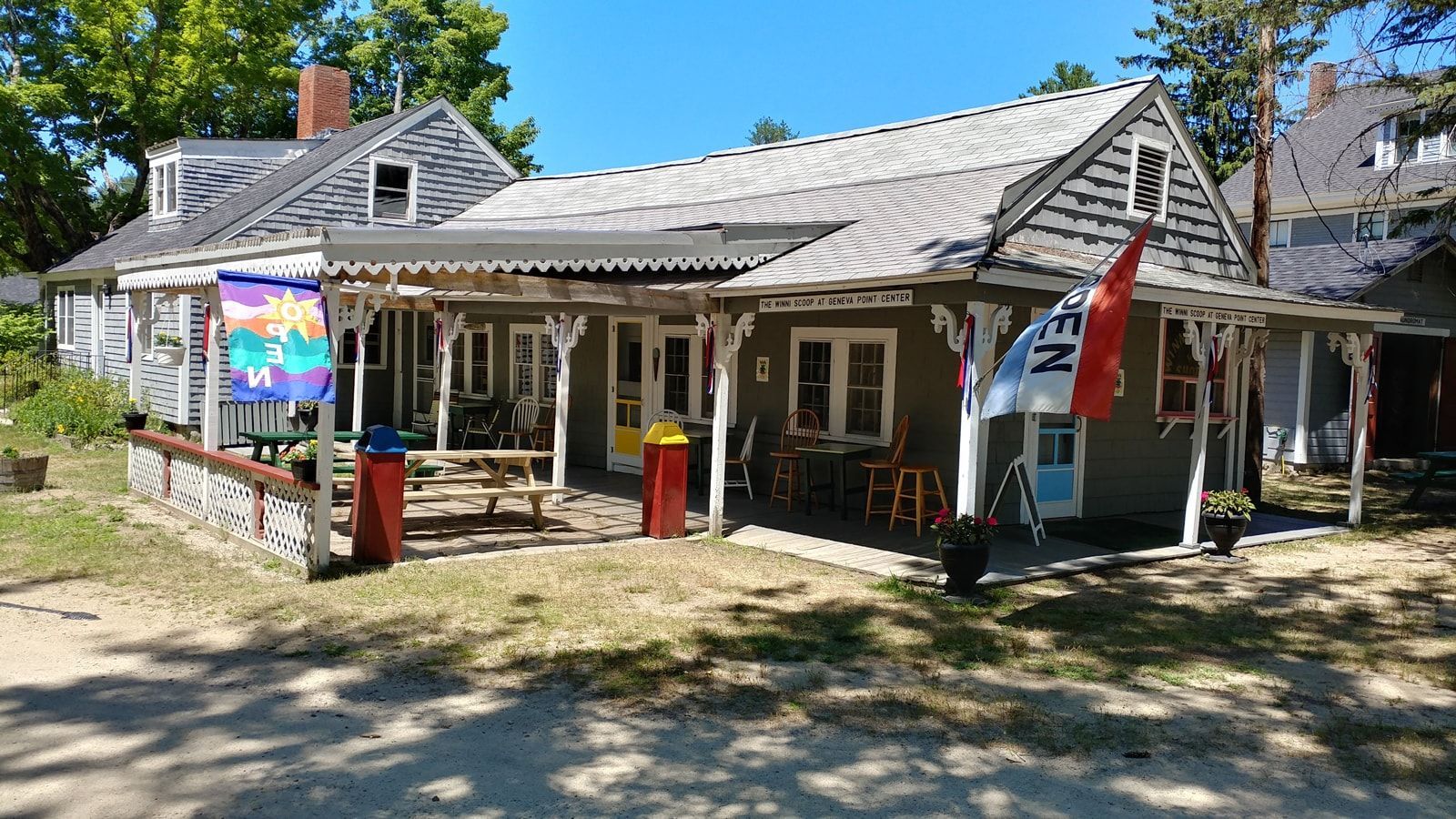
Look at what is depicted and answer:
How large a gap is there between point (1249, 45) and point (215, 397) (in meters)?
13.3

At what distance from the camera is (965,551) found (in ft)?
26.3

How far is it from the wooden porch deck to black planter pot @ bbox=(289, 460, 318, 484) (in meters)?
0.86

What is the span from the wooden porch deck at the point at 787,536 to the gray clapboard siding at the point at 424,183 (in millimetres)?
7804

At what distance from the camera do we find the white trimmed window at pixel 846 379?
11.6m

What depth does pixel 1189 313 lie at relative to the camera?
10195 millimetres

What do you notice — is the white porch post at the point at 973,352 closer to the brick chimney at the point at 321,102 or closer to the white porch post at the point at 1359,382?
the white porch post at the point at 1359,382

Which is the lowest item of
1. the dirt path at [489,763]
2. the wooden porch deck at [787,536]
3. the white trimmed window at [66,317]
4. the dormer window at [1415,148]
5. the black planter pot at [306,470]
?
the dirt path at [489,763]

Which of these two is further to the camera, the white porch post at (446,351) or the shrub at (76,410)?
the shrub at (76,410)

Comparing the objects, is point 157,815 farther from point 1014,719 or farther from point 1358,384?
point 1358,384

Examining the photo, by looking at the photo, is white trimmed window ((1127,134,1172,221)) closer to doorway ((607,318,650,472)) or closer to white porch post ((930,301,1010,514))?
white porch post ((930,301,1010,514))

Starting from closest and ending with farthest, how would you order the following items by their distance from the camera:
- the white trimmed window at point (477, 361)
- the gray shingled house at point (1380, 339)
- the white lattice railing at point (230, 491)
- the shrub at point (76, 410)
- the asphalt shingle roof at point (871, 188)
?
1. the white lattice railing at point (230, 491)
2. the asphalt shingle roof at point (871, 188)
3. the shrub at point (76, 410)
4. the white trimmed window at point (477, 361)
5. the gray shingled house at point (1380, 339)

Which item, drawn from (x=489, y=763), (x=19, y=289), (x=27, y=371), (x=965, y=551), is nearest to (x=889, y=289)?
(x=965, y=551)

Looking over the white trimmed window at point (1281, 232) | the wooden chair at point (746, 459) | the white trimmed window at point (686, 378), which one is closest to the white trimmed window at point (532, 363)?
the white trimmed window at point (686, 378)

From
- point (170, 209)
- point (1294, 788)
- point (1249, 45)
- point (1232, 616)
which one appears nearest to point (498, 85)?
point (170, 209)
